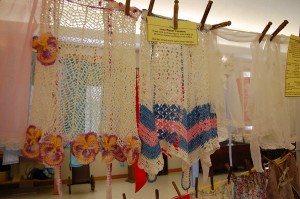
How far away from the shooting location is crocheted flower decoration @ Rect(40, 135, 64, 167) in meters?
0.95

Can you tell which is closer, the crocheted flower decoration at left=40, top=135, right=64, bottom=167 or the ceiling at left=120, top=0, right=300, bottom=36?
the crocheted flower decoration at left=40, top=135, right=64, bottom=167

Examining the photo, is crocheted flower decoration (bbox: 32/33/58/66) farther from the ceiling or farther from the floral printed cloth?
the floral printed cloth

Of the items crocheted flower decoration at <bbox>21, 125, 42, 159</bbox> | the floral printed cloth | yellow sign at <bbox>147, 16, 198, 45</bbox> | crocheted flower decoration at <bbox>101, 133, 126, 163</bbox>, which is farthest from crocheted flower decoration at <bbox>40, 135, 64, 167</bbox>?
the floral printed cloth

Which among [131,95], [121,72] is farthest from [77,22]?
[131,95]

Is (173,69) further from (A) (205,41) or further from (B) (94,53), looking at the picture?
(B) (94,53)

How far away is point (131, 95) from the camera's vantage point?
113 cm

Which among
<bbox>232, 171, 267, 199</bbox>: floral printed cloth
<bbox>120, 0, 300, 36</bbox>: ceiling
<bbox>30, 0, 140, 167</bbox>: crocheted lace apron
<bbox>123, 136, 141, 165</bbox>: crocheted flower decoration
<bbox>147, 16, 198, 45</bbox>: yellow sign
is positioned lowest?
<bbox>232, 171, 267, 199</bbox>: floral printed cloth

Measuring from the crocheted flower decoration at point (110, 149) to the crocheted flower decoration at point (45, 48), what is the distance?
368 millimetres

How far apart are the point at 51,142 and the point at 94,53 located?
40 cm

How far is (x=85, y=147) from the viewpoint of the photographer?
1.01m

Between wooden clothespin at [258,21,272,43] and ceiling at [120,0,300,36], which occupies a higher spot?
ceiling at [120,0,300,36]

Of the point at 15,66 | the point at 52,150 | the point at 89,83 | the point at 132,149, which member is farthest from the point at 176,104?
the point at 15,66

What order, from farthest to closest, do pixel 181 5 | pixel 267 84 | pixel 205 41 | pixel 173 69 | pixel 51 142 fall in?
1. pixel 181 5
2. pixel 267 84
3. pixel 205 41
4. pixel 173 69
5. pixel 51 142

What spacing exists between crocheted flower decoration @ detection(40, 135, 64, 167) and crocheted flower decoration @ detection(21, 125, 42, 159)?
0.02m
